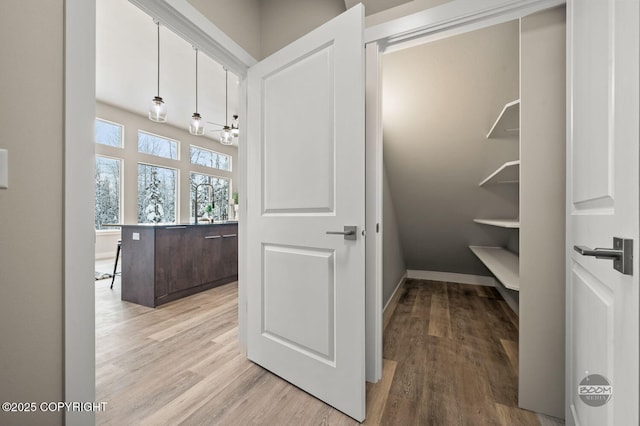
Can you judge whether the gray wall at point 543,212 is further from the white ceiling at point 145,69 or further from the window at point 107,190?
the window at point 107,190

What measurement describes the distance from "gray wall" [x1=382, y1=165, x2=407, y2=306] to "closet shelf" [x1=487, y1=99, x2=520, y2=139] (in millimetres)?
1039

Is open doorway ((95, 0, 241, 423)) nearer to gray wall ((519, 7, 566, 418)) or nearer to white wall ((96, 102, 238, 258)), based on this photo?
white wall ((96, 102, 238, 258))

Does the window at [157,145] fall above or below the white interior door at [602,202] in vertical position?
above

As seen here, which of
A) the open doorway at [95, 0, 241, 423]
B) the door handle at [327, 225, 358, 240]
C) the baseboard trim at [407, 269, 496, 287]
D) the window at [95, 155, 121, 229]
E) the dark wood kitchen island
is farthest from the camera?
the window at [95, 155, 121, 229]

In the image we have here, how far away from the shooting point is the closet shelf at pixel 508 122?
153cm

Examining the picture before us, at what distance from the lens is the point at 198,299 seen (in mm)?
3064

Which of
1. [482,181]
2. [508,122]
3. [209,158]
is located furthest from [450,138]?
[209,158]

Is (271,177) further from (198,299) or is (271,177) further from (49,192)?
(198,299)

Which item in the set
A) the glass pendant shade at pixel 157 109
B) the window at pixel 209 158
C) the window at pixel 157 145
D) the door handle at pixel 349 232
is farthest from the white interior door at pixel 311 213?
the window at pixel 209 158

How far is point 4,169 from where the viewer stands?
779 mm

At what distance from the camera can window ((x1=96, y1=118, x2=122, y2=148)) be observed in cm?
523

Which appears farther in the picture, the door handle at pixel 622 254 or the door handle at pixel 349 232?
the door handle at pixel 349 232

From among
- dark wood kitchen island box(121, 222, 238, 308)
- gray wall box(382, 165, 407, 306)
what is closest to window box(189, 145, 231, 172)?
dark wood kitchen island box(121, 222, 238, 308)

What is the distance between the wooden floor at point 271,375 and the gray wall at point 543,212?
0.23 m
